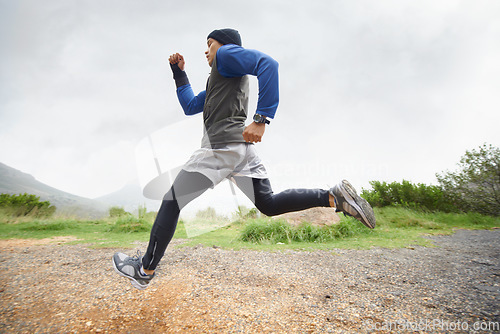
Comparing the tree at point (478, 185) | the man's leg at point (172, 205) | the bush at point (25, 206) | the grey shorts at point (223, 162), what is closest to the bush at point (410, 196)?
the tree at point (478, 185)

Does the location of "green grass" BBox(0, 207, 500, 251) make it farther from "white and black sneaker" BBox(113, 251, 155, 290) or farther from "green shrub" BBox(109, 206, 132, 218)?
"white and black sneaker" BBox(113, 251, 155, 290)

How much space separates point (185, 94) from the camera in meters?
2.46

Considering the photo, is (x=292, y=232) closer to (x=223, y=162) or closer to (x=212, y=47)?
(x=223, y=162)

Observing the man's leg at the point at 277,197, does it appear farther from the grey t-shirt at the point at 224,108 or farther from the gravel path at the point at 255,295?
the gravel path at the point at 255,295

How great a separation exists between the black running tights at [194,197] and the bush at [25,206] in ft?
32.6

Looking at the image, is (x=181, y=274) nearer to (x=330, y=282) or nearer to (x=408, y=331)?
(x=330, y=282)

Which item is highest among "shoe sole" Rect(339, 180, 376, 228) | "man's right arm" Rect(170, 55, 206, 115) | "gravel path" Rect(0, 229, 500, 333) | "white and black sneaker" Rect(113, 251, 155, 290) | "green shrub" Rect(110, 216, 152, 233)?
"man's right arm" Rect(170, 55, 206, 115)

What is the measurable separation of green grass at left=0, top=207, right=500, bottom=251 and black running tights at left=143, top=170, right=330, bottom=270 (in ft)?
7.11

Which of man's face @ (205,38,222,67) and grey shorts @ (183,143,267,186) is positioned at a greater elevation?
man's face @ (205,38,222,67)

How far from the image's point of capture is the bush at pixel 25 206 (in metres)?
8.59

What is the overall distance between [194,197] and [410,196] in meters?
9.03

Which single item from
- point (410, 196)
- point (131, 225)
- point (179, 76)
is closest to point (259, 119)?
point (179, 76)

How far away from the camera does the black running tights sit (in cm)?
174

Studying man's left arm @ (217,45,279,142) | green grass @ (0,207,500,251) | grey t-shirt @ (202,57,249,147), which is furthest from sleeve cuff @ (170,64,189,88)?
green grass @ (0,207,500,251)
